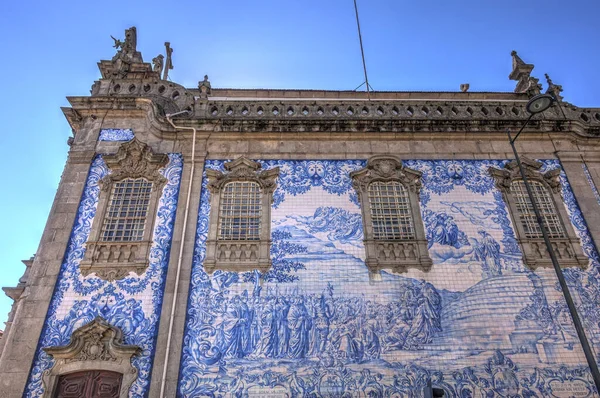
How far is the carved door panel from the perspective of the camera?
834cm

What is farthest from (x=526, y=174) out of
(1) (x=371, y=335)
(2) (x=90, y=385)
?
(2) (x=90, y=385)

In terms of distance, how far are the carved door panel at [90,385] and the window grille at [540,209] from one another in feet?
30.4

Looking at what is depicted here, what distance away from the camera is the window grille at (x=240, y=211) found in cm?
1016

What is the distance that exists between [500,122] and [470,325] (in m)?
5.49

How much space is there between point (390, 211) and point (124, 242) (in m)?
6.02

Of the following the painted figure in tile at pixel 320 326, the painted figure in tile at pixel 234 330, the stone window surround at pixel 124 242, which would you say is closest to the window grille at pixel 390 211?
the painted figure in tile at pixel 320 326

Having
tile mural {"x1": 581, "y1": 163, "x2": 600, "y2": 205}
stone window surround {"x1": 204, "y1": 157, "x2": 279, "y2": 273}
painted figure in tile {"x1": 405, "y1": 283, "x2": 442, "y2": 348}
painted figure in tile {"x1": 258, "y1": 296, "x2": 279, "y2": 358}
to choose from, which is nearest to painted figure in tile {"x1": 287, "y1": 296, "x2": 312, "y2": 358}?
painted figure in tile {"x1": 258, "y1": 296, "x2": 279, "y2": 358}

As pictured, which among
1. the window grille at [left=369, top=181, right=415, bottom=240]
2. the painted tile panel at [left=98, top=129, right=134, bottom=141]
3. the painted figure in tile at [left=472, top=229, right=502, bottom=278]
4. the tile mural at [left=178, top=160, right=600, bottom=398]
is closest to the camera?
the tile mural at [left=178, top=160, right=600, bottom=398]

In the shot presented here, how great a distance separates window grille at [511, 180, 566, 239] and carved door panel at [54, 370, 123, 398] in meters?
9.27

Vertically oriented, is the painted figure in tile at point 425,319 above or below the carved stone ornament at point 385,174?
below

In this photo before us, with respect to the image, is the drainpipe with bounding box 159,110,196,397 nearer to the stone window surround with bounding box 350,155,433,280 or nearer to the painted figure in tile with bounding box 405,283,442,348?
the stone window surround with bounding box 350,155,433,280

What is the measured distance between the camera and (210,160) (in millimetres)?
11242

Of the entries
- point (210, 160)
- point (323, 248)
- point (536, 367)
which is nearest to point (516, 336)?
point (536, 367)

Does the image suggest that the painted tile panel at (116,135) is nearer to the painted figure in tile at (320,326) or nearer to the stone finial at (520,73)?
the painted figure in tile at (320,326)
